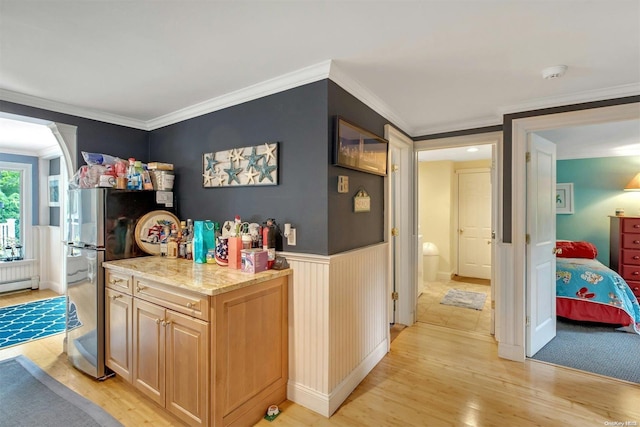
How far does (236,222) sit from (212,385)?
3.42 feet

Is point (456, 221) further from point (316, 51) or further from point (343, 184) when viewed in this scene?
point (316, 51)

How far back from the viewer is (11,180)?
460 centimetres

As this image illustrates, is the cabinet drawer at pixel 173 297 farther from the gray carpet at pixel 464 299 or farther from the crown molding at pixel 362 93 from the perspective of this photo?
the gray carpet at pixel 464 299

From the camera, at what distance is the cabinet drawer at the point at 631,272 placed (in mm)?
4102

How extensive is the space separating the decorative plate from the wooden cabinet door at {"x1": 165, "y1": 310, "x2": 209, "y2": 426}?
0.99 metres

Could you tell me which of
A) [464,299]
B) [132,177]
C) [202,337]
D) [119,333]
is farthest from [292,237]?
[464,299]

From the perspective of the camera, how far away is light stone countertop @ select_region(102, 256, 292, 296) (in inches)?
65.1

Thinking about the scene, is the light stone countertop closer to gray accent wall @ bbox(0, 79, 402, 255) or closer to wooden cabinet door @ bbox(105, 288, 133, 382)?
wooden cabinet door @ bbox(105, 288, 133, 382)

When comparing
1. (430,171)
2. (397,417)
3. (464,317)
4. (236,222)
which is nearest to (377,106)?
(236,222)

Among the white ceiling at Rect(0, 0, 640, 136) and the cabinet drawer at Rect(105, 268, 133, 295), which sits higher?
the white ceiling at Rect(0, 0, 640, 136)

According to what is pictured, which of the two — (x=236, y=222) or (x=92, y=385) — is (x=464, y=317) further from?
(x=92, y=385)

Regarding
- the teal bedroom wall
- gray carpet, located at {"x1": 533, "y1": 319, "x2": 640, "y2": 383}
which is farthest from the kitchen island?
the teal bedroom wall

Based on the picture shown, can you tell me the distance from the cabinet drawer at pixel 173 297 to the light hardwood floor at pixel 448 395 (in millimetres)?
748

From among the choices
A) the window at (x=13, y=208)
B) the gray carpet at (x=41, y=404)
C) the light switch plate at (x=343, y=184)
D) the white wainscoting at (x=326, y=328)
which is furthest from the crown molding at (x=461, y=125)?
the window at (x=13, y=208)
